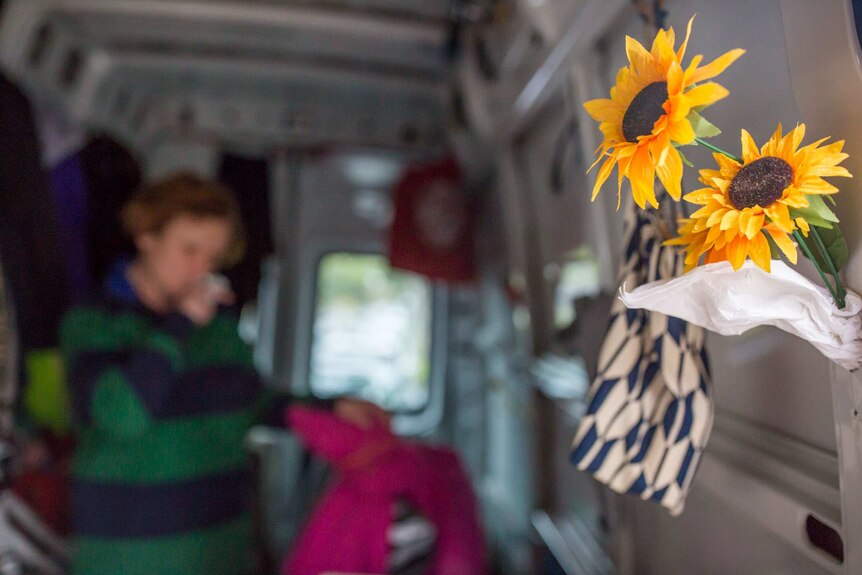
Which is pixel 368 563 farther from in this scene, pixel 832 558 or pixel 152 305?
pixel 832 558

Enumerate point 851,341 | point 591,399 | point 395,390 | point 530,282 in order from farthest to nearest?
point 395,390, point 530,282, point 591,399, point 851,341

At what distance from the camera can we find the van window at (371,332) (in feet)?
11.1

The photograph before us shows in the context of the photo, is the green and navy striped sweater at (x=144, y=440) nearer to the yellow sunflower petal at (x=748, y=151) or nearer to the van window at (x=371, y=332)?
the yellow sunflower petal at (x=748, y=151)

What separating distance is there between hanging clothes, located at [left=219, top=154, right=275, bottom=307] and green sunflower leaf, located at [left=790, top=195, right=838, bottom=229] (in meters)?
2.65

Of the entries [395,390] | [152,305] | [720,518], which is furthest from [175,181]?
[395,390]

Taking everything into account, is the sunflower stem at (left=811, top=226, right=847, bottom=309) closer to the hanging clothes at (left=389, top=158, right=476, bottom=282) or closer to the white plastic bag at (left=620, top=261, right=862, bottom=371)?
the white plastic bag at (left=620, top=261, right=862, bottom=371)

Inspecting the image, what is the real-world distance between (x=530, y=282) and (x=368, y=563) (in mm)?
1147

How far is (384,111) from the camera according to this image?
3012mm

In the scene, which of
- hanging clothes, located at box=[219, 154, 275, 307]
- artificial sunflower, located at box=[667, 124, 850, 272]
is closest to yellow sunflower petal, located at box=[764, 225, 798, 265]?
artificial sunflower, located at box=[667, 124, 850, 272]

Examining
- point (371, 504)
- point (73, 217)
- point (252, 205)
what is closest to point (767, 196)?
point (371, 504)

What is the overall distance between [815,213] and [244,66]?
249 cm

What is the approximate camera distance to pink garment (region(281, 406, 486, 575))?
5.67ft

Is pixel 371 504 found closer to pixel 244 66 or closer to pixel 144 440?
pixel 144 440

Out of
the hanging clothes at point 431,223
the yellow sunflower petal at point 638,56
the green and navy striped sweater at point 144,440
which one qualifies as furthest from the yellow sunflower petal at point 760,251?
the hanging clothes at point 431,223
